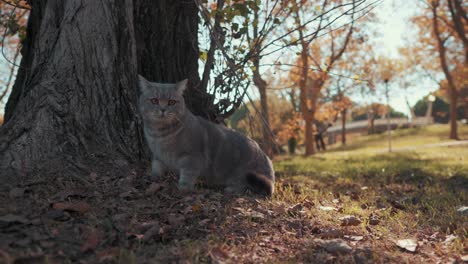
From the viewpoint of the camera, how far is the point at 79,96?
4.59 meters

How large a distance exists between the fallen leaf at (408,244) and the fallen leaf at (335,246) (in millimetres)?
529

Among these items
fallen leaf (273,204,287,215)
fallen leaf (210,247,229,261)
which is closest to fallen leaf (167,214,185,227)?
fallen leaf (210,247,229,261)

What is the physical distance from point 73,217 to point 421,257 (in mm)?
2871

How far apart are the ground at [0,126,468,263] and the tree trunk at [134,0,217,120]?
5.54ft

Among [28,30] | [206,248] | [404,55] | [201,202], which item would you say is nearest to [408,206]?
[201,202]

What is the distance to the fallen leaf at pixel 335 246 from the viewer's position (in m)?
3.19

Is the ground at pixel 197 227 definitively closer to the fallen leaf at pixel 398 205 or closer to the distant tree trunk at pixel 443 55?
the fallen leaf at pixel 398 205

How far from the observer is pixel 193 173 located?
461 centimetres

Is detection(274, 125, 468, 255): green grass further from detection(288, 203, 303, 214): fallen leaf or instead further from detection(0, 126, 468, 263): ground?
detection(288, 203, 303, 214): fallen leaf

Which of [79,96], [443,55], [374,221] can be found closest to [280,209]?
[374,221]

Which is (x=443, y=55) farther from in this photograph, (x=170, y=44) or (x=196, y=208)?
(x=196, y=208)

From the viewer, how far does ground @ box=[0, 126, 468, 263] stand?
9.27 ft

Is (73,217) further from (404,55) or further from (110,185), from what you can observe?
(404,55)

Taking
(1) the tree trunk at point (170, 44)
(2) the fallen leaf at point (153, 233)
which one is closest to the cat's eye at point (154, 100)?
(1) the tree trunk at point (170, 44)
